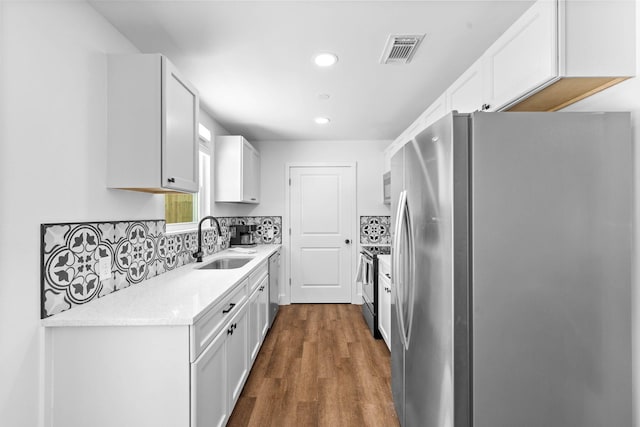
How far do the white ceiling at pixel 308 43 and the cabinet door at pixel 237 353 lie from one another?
1695 mm

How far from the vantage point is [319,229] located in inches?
175

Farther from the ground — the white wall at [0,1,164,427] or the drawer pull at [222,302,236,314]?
the white wall at [0,1,164,427]

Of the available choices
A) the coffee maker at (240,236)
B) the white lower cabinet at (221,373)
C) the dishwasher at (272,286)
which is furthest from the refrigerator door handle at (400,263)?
the coffee maker at (240,236)

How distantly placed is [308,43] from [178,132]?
0.95 metres

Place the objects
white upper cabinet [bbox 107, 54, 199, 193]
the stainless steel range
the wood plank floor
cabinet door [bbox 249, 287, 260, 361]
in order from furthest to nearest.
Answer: the stainless steel range
cabinet door [bbox 249, 287, 260, 361]
the wood plank floor
white upper cabinet [bbox 107, 54, 199, 193]

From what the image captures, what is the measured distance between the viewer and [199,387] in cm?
135

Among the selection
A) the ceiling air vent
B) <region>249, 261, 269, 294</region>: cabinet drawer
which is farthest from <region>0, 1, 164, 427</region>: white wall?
the ceiling air vent

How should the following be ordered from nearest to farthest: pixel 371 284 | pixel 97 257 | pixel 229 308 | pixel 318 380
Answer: pixel 97 257
pixel 229 308
pixel 318 380
pixel 371 284

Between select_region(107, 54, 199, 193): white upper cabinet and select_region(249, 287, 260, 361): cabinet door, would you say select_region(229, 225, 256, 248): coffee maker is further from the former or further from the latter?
select_region(107, 54, 199, 193): white upper cabinet

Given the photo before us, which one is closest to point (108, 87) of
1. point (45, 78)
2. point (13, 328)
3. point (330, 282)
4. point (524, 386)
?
point (45, 78)

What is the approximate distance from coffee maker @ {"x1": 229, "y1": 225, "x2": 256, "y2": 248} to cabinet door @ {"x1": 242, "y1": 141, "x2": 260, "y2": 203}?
Answer: 1.39ft

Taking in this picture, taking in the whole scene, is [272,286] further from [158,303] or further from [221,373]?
[158,303]

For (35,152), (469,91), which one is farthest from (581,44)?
(35,152)

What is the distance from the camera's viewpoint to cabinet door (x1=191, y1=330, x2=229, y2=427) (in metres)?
1.31
